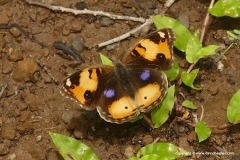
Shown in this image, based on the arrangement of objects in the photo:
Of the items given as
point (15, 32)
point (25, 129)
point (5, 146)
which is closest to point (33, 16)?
point (15, 32)

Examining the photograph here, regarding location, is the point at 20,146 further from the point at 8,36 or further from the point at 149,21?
the point at 149,21

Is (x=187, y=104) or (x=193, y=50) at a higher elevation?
(x=193, y=50)

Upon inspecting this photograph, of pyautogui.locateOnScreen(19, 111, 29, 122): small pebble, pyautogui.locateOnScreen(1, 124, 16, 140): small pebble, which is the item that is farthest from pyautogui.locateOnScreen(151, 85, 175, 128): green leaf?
pyautogui.locateOnScreen(1, 124, 16, 140): small pebble

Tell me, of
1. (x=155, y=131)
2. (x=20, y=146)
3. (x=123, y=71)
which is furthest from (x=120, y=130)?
(x=20, y=146)

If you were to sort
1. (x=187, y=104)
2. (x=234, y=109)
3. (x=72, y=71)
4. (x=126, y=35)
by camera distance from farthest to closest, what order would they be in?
(x=126, y=35) → (x=72, y=71) → (x=187, y=104) → (x=234, y=109)

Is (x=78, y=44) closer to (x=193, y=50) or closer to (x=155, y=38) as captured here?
(x=155, y=38)

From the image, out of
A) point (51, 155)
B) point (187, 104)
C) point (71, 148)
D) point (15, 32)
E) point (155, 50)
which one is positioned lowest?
point (51, 155)

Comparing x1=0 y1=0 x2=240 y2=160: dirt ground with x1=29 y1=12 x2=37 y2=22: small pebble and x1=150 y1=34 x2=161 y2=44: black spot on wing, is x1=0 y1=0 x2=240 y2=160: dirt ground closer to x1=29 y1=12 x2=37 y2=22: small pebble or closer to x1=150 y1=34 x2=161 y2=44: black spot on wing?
x1=29 y1=12 x2=37 y2=22: small pebble
